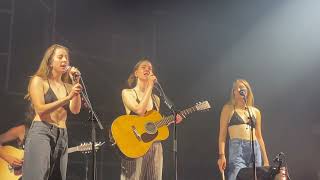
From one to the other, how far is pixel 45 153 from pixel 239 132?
9.85 feet

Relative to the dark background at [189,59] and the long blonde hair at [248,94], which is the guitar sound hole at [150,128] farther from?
the long blonde hair at [248,94]

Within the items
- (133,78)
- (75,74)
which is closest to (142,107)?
(133,78)

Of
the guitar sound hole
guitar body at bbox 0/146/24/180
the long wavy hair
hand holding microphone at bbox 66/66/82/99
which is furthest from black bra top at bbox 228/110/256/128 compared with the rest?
hand holding microphone at bbox 66/66/82/99

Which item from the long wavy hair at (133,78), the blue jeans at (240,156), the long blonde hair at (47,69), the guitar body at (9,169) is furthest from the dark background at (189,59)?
the long blonde hair at (47,69)

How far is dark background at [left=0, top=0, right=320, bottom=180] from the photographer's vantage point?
579cm

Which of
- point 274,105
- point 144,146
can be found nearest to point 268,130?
point 274,105

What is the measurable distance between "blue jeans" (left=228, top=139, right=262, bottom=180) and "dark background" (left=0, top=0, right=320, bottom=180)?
1.89 feet

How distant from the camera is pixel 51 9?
608cm

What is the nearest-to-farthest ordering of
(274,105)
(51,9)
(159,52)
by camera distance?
(51,9) → (159,52) → (274,105)

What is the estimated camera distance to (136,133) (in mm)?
5398

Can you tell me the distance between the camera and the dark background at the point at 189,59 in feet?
19.0

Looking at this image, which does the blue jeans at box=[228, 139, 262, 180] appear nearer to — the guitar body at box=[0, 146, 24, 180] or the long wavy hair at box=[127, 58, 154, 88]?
the long wavy hair at box=[127, 58, 154, 88]

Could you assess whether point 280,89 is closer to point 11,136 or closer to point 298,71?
point 298,71

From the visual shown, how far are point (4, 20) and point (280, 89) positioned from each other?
428cm
